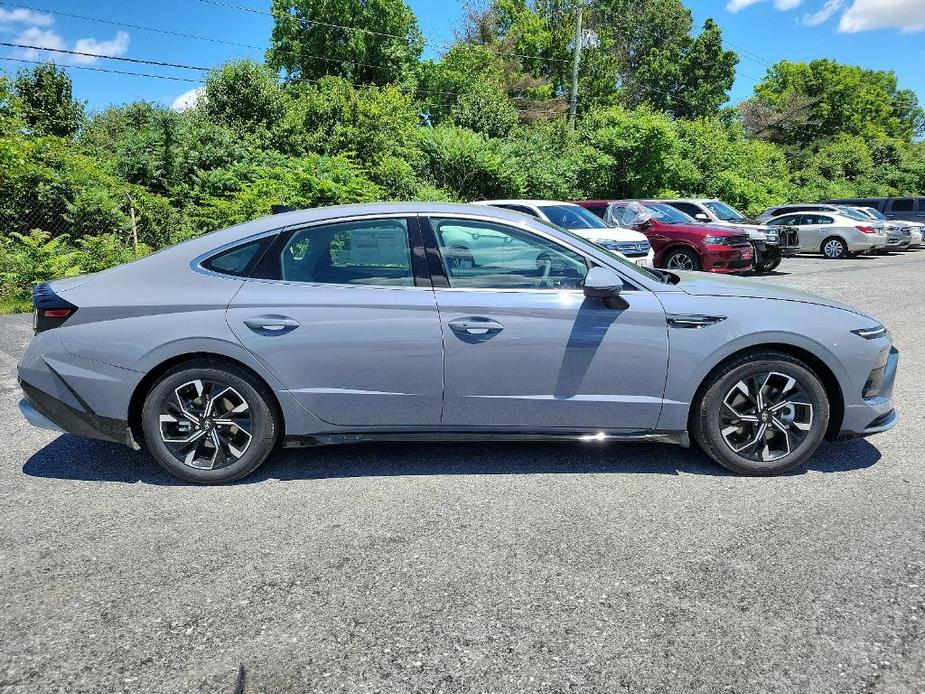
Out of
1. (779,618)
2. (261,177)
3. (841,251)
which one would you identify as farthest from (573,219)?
(841,251)

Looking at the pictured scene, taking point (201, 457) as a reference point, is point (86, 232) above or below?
above

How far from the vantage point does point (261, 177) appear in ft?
51.0

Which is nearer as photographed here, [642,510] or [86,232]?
[642,510]

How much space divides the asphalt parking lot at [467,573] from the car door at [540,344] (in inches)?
16.7

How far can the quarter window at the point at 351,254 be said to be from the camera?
12.9 ft

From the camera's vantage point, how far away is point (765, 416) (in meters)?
3.92

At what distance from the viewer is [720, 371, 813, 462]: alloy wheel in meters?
3.90

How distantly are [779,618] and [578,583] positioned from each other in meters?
0.76

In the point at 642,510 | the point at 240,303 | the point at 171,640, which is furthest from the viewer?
the point at 240,303

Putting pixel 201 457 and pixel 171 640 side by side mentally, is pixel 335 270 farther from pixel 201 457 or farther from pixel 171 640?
pixel 171 640

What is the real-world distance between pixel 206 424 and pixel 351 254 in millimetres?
1258

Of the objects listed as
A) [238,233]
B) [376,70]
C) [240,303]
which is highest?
[376,70]

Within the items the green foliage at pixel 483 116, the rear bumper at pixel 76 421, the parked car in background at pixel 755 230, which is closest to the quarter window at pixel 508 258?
the rear bumper at pixel 76 421

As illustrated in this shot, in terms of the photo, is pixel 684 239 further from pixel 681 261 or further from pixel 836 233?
pixel 836 233
